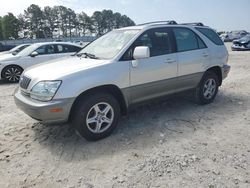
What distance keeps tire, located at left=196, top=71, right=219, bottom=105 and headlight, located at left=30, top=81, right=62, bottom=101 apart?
3.17 metres

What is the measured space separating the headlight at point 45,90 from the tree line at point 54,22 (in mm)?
65683

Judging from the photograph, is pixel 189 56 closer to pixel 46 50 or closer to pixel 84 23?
pixel 46 50

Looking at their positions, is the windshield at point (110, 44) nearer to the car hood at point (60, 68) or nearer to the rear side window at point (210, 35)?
the car hood at point (60, 68)

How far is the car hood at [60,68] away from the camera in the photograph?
12.4 ft

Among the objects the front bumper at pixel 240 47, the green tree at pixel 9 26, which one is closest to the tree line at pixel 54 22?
the green tree at pixel 9 26

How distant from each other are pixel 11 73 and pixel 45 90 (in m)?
6.48

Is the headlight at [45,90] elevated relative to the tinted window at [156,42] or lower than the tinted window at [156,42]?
lower

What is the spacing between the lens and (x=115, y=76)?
4051 millimetres

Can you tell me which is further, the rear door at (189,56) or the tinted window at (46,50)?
the tinted window at (46,50)

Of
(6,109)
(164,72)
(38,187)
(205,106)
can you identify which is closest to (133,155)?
(38,187)

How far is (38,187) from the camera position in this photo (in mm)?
3016

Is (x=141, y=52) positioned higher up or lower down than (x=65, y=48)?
higher up

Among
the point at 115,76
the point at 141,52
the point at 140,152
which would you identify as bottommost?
the point at 140,152

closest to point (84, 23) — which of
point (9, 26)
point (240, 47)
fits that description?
point (9, 26)
